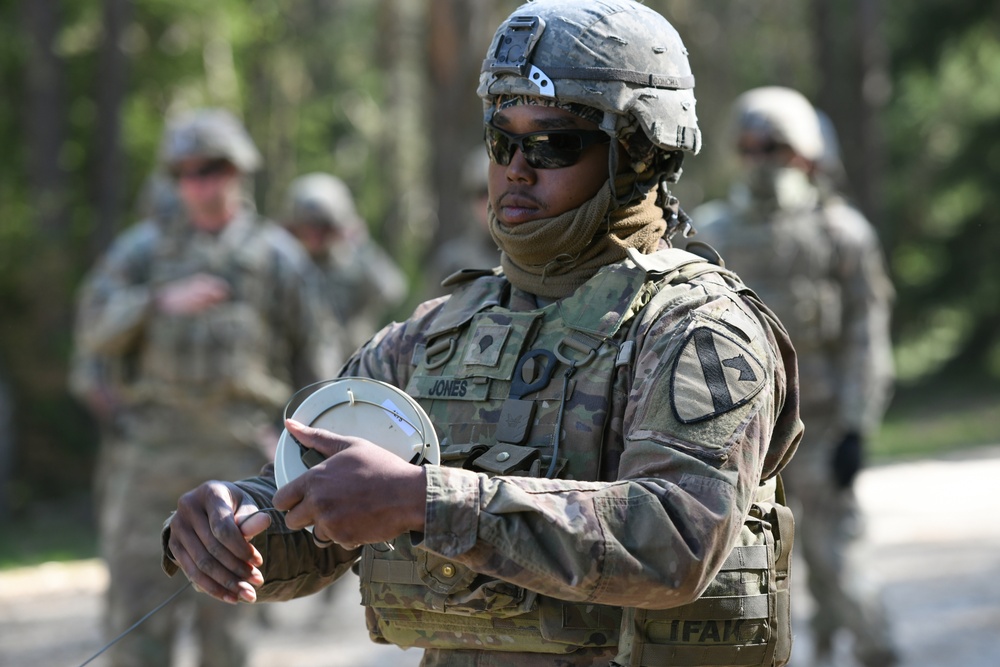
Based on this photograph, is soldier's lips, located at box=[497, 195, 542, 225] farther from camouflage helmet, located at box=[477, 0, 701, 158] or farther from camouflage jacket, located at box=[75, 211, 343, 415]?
camouflage jacket, located at box=[75, 211, 343, 415]

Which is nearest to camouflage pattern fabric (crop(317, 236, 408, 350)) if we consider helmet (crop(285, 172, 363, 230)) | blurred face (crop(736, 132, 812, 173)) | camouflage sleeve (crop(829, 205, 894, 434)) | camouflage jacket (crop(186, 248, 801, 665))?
helmet (crop(285, 172, 363, 230))

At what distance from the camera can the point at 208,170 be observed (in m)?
7.61

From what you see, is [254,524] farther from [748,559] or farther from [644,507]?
[748,559]

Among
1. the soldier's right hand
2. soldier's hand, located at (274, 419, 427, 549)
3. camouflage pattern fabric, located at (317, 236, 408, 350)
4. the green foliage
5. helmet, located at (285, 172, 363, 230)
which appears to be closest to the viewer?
soldier's hand, located at (274, 419, 427, 549)

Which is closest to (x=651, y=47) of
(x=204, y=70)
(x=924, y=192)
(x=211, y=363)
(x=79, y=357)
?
(x=211, y=363)

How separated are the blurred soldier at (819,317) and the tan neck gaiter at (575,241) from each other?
430cm

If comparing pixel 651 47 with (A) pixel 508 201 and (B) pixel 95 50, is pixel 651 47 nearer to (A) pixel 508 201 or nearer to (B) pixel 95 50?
(A) pixel 508 201

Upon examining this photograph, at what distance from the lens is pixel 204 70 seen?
23078 millimetres

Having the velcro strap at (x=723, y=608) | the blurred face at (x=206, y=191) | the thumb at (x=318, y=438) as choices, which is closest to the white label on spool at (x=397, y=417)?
the thumb at (x=318, y=438)

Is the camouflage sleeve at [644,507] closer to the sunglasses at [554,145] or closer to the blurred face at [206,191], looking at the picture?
the sunglasses at [554,145]

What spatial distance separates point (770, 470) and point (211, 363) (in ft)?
15.0

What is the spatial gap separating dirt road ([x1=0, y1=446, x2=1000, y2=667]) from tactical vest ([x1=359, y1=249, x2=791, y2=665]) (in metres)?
4.49

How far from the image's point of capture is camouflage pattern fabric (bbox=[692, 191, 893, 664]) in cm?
773

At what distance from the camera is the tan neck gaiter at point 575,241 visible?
134 inches
